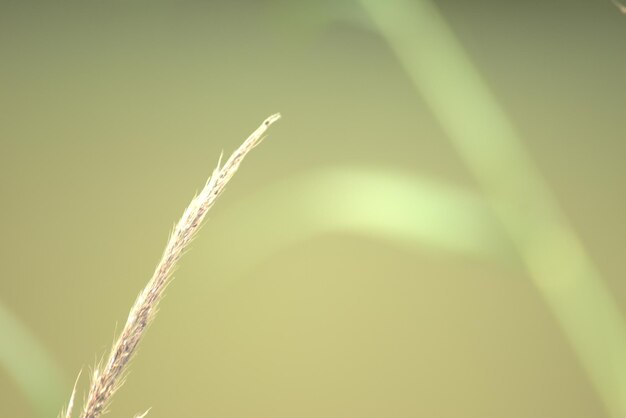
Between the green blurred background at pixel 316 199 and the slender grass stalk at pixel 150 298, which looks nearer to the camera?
the slender grass stalk at pixel 150 298

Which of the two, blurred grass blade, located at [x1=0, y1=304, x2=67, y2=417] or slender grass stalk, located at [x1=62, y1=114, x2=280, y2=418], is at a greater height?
blurred grass blade, located at [x1=0, y1=304, x2=67, y2=417]

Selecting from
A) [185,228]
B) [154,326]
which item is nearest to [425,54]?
[154,326]

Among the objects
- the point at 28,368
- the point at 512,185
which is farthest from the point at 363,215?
the point at 28,368

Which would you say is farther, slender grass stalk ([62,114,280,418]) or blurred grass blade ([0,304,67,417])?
blurred grass blade ([0,304,67,417])

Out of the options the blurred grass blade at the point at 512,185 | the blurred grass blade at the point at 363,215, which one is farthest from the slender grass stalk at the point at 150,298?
the blurred grass blade at the point at 512,185

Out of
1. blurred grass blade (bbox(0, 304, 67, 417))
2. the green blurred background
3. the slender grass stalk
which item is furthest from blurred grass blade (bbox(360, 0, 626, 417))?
blurred grass blade (bbox(0, 304, 67, 417))

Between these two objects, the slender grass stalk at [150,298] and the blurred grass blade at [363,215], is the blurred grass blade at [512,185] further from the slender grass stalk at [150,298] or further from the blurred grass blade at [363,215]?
the slender grass stalk at [150,298]

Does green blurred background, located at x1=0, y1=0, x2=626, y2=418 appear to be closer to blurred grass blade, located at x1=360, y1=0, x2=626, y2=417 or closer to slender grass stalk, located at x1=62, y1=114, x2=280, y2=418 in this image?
blurred grass blade, located at x1=360, y1=0, x2=626, y2=417

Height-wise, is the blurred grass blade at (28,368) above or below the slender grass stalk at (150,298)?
Result: above
